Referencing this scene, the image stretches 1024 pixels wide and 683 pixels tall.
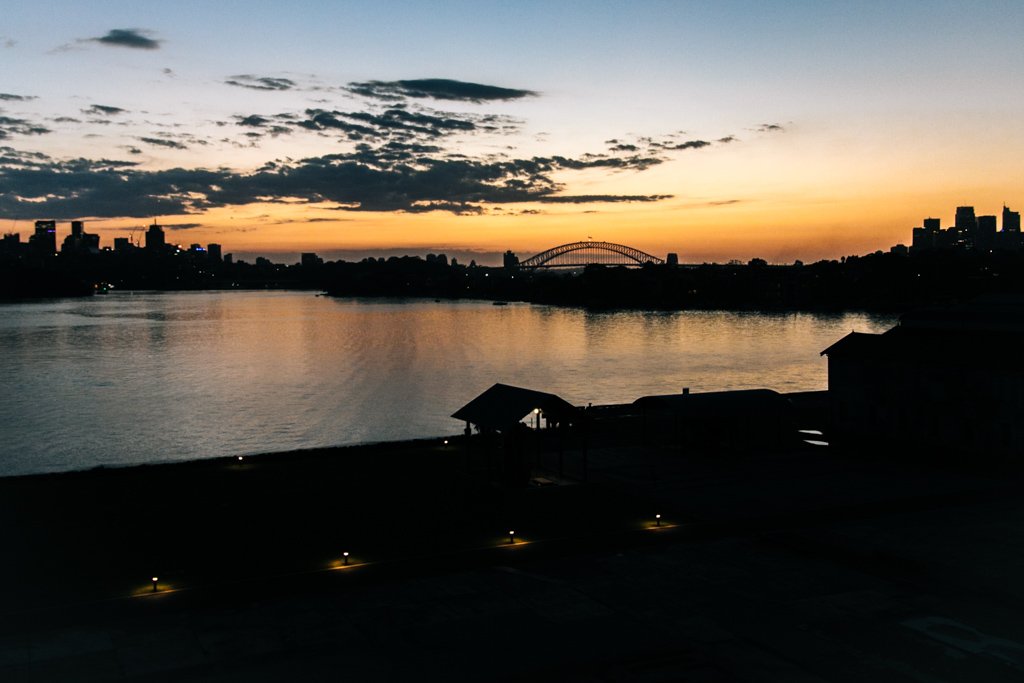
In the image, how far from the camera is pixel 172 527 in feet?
64.7

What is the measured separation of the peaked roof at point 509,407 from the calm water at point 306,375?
20324mm

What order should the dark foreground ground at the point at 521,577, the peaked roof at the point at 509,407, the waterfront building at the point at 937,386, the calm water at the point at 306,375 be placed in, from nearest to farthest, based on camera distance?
the dark foreground ground at the point at 521,577, the peaked roof at the point at 509,407, the waterfront building at the point at 937,386, the calm water at the point at 306,375

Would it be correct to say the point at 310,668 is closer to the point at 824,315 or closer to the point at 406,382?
the point at 406,382

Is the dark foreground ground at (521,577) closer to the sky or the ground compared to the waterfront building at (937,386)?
closer to the ground

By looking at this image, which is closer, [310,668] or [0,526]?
[310,668]

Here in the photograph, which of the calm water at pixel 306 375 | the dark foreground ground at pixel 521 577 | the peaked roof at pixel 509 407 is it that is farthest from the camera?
the calm water at pixel 306 375

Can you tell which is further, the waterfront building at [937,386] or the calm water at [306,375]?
the calm water at [306,375]

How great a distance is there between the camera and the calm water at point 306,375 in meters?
46.3

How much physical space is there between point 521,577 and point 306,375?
6119 cm

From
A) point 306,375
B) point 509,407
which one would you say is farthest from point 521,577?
point 306,375

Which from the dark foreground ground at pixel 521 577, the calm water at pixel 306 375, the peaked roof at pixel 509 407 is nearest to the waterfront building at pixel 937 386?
the dark foreground ground at pixel 521 577

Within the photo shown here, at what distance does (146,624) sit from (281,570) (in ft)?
10.0

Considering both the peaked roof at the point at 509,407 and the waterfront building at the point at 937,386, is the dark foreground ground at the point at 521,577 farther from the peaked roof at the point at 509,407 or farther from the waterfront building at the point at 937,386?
the waterfront building at the point at 937,386

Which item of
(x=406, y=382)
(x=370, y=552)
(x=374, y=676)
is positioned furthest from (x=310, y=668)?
(x=406, y=382)
